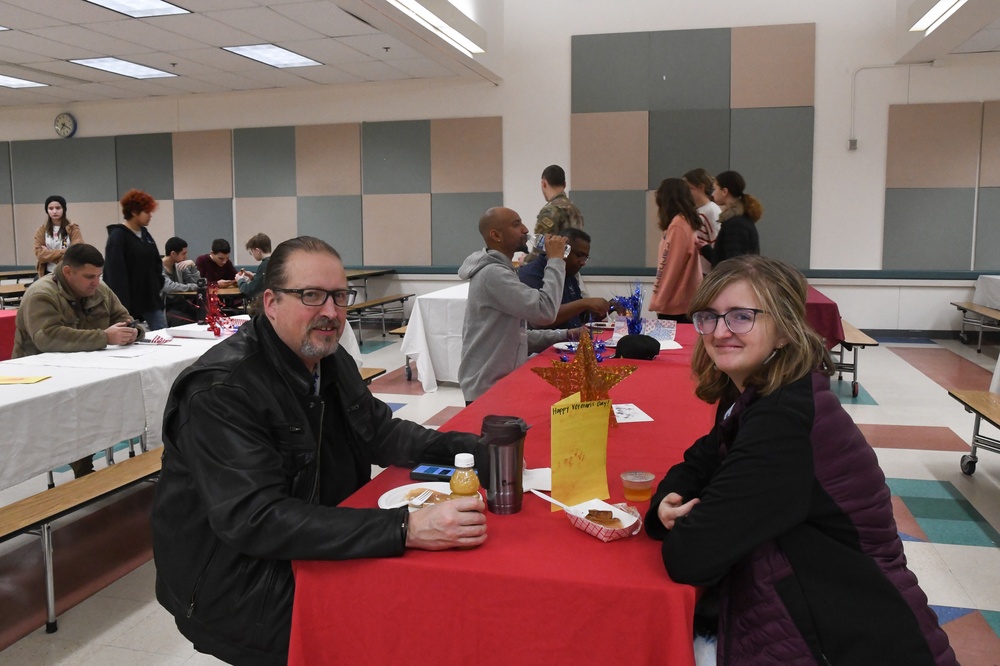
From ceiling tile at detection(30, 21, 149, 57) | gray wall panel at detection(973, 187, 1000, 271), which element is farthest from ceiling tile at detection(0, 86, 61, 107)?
gray wall panel at detection(973, 187, 1000, 271)

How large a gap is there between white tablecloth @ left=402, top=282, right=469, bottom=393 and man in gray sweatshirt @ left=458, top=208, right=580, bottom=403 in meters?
2.80

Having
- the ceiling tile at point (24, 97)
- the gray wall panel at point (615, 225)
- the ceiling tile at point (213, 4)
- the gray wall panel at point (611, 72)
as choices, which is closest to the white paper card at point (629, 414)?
the ceiling tile at point (213, 4)

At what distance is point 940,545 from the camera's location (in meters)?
3.05

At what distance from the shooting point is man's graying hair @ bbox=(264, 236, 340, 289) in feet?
5.24

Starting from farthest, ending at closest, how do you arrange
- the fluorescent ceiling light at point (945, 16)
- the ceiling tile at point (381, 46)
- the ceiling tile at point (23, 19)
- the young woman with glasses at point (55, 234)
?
the ceiling tile at point (381, 46)
the young woman with glasses at point (55, 234)
the fluorescent ceiling light at point (945, 16)
the ceiling tile at point (23, 19)

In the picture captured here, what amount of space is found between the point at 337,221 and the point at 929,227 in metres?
6.64

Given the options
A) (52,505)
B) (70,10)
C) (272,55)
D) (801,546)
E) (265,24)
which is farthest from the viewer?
(272,55)

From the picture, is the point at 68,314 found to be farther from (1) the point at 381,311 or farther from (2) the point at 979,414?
(1) the point at 381,311

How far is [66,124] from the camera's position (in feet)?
32.9

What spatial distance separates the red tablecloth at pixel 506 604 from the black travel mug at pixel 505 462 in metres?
0.03

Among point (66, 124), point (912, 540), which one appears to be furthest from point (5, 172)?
point (912, 540)

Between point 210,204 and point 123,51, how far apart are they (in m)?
2.79

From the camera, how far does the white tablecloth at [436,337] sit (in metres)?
5.98

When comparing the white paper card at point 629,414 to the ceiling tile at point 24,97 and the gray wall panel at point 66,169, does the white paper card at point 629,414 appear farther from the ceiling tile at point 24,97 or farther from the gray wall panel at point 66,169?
the gray wall panel at point 66,169
